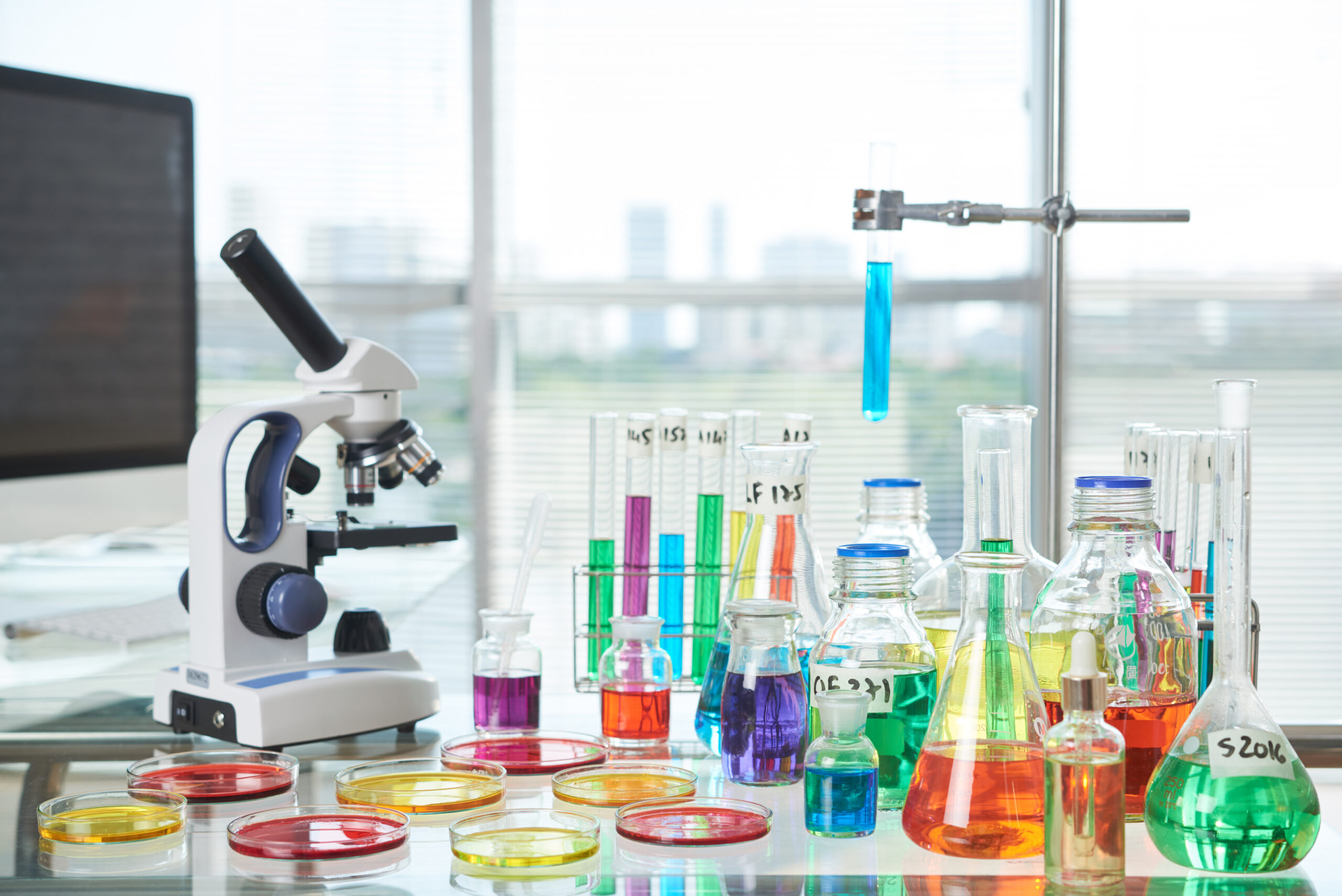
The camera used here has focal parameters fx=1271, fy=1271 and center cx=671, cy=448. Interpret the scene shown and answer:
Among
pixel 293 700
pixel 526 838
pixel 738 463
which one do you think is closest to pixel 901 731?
pixel 526 838

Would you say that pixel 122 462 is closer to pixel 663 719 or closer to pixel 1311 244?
pixel 663 719

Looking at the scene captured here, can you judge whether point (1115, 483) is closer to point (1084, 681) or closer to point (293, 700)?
point (1084, 681)

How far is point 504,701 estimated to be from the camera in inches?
43.5

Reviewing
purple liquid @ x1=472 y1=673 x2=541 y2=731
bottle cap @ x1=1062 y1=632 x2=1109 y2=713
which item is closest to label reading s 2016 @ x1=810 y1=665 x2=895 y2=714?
bottle cap @ x1=1062 y1=632 x2=1109 y2=713

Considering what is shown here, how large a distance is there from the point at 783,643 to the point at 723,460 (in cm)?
27

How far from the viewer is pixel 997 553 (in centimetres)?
82

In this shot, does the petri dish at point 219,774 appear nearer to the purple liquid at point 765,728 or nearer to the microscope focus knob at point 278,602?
the microscope focus knob at point 278,602

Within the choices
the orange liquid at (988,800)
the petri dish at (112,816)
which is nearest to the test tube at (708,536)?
the orange liquid at (988,800)

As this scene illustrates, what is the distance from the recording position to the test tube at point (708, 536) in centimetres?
113

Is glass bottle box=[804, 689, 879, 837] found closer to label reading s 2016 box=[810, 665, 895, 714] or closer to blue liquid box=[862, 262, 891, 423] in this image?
label reading s 2016 box=[810, 665, 895, 714]

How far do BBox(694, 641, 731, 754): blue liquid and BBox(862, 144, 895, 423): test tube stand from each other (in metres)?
0.23

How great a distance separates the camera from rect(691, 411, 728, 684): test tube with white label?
3.72 feet

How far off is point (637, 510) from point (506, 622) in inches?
6.5

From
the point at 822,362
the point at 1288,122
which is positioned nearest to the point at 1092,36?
the point at 1288,122
